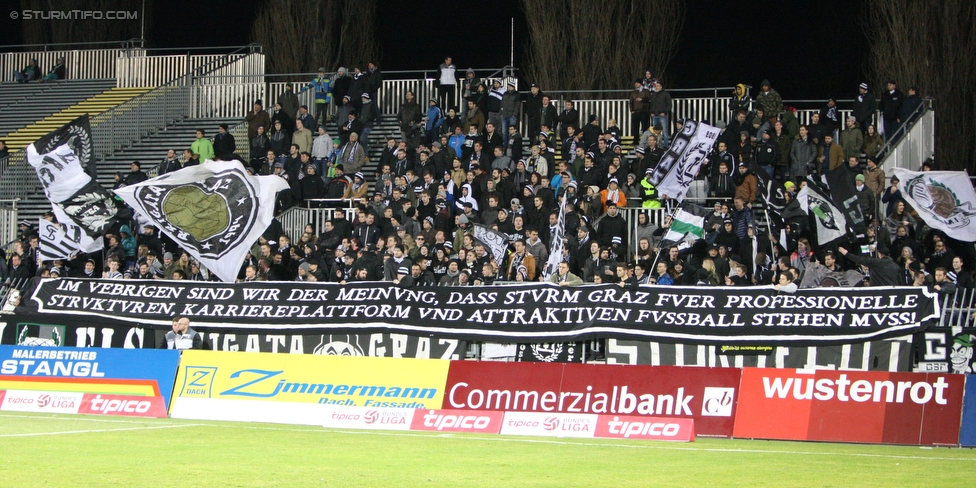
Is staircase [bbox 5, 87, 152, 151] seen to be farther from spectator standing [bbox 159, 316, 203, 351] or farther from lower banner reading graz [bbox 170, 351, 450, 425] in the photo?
lower banner reading graz [bbox 170, 351, 450, 425]

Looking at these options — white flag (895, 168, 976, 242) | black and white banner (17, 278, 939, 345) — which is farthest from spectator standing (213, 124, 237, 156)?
white flag (895, 168, 976, 242)

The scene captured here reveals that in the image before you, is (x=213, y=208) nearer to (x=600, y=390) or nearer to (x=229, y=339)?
(x=229, y=339)

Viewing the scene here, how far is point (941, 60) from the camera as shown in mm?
35062

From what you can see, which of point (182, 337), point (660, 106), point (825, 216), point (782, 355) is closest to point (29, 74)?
point (182, 337)

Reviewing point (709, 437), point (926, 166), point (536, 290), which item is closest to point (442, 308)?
point (536, 290)

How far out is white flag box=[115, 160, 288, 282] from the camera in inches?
931

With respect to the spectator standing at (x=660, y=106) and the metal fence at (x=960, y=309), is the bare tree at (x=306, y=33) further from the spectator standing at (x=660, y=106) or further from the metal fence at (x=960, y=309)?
the metal fence at (x=960, y=309)

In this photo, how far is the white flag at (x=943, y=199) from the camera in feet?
74.8

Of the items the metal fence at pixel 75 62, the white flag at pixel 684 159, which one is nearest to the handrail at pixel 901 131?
the white flag at pixel 684 159

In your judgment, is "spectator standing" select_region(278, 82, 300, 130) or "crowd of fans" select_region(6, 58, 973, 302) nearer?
"crowd of fans" select_region(6, 58, 973, 302)

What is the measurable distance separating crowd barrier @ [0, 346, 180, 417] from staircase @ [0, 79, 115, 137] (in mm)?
18422

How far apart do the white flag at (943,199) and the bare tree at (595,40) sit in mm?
17053

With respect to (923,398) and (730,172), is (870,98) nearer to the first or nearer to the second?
(730,172)

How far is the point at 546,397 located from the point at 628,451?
307 centimetres
